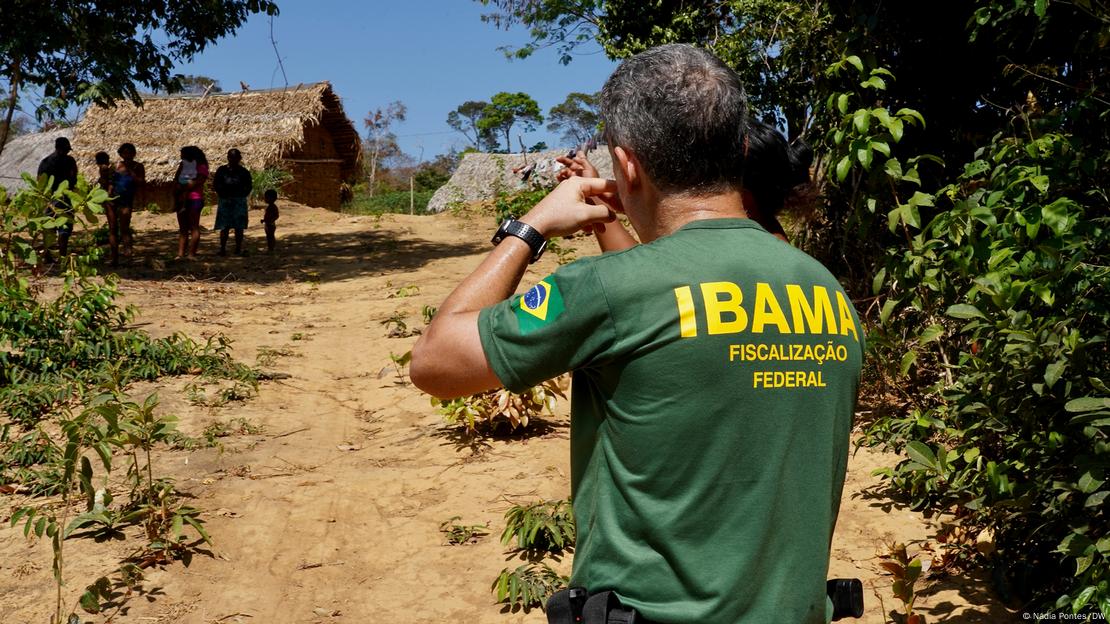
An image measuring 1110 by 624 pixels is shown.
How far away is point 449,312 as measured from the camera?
4.90 feet

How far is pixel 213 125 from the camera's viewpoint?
17.5 meters

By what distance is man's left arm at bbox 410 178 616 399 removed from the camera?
144 cm

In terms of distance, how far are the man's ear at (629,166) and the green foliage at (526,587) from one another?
2.32 meters

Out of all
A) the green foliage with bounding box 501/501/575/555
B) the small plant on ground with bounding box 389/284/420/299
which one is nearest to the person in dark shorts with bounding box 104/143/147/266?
the small plant on ground with bounding box 389/284/420/299

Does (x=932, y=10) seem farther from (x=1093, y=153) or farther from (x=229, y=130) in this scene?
(x=229, y=130)

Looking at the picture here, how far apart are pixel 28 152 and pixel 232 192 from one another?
579 inches

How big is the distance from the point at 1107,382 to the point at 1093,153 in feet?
2.81

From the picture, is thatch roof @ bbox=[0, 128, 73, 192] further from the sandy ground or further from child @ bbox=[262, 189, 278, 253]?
the sandy ground

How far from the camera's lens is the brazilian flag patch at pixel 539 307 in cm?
136

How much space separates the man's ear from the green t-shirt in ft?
0.40

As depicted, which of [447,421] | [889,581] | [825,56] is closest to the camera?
[889,581]

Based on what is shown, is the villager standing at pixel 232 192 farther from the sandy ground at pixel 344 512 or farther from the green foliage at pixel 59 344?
the green foliage at pixel 59 344

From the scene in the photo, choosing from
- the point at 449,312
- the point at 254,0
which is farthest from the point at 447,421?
the point at 254,0

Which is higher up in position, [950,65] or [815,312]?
[950,65]
